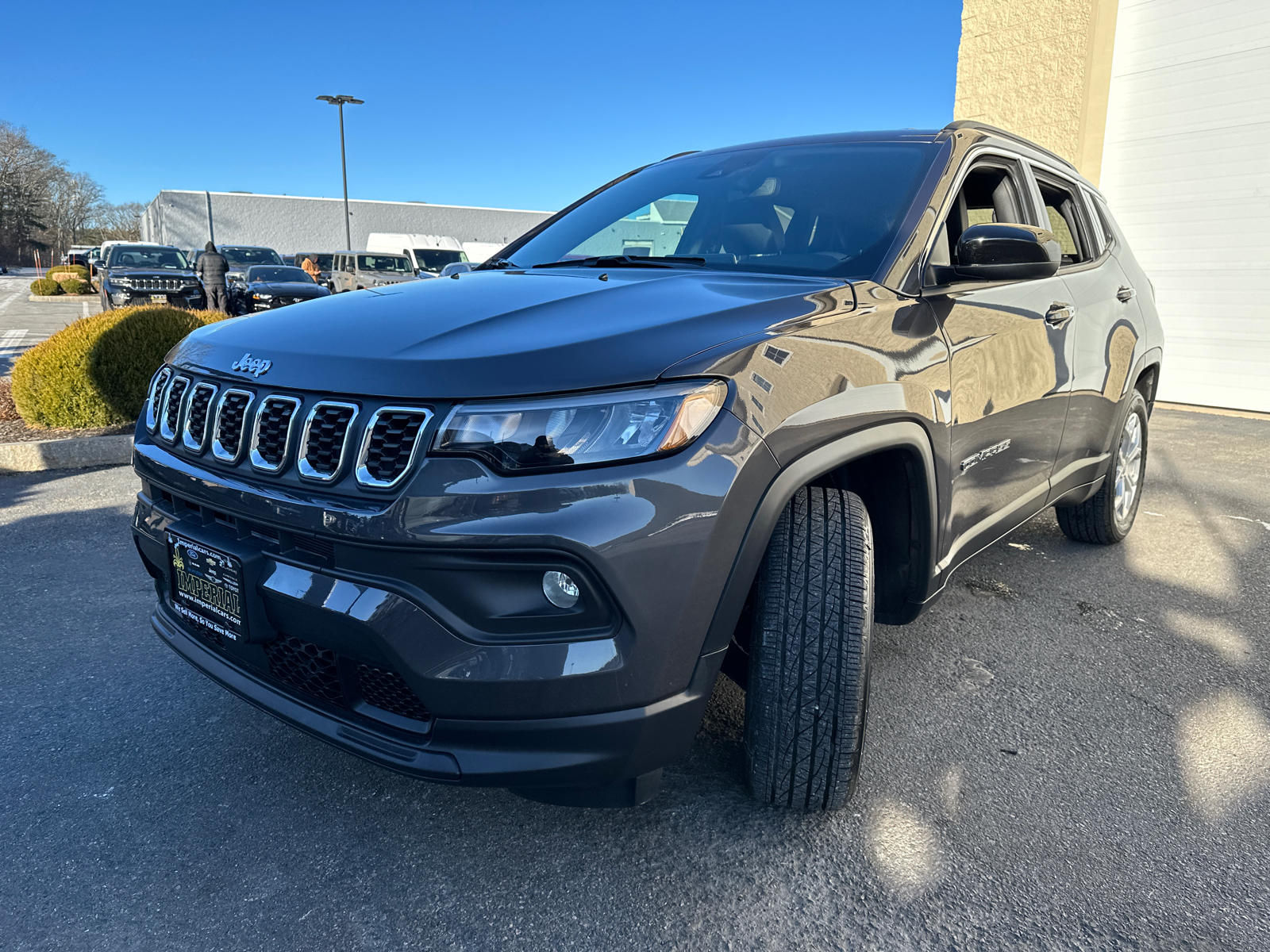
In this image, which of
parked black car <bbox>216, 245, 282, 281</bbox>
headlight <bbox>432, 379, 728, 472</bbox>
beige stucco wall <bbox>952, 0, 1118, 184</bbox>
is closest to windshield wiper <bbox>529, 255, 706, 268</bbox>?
headlight <bbox>432, 379, 728, 472</bbox>

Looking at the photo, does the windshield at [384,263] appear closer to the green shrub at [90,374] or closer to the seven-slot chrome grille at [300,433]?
the green shrub at [90,374]

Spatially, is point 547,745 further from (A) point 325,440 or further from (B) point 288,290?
(B) point 288,290

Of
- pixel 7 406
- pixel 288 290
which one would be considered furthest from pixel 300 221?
pixel 7 406

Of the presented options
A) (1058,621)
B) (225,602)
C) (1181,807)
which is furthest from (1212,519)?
(225,602)

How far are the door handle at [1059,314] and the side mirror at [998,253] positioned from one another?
651 millimetres

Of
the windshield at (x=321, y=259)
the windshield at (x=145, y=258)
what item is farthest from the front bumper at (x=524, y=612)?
the windshield at (x=321, y=259)

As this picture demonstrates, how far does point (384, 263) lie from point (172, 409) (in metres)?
21.8

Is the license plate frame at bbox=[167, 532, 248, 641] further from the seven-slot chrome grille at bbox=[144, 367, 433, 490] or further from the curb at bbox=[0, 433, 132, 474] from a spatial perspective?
the curb at bbox=[0, 433, 132, 474]

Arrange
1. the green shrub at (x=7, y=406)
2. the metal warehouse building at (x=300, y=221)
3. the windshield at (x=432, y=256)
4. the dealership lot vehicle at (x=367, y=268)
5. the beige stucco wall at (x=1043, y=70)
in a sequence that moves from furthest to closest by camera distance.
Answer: the metal warehouse building at (x=300, y=221) → the windshield at (x=432, y=256) → the dealership lot vehicle at (x=367, y=268) → the beige stucco wall at (x=1043, y=70) → the green shrub at (x=7, y=406)

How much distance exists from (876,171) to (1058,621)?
5.97 feet

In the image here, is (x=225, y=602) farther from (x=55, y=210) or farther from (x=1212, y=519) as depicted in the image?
(x=55, y=210)

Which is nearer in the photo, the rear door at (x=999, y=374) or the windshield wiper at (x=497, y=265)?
the rear door at (x=999, y=374)

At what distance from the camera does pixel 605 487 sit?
4.97 feet

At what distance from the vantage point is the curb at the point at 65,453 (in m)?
5.84
